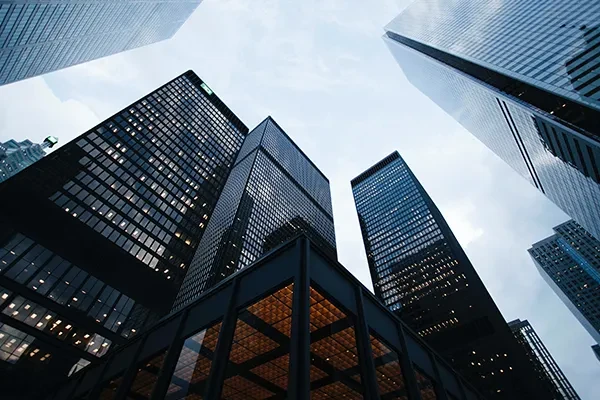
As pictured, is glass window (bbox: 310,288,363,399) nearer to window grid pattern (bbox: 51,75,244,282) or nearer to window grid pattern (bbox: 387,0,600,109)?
window grid pattern (bbox: 387,0,600,109)

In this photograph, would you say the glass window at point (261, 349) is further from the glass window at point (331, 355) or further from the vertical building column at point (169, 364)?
the vertical building column at point (169, 364)

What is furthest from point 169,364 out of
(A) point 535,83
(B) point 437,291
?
(B) point 437,291

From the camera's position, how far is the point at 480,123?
348 ft

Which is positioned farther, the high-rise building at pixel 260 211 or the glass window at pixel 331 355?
the high-rise building at pixel 260 211

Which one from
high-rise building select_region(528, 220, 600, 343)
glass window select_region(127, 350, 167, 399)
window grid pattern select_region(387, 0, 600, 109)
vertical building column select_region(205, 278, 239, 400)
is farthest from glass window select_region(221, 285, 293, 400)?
high-rise building select_region(528, 220, 600, 343)

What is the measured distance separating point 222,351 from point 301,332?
335 cm

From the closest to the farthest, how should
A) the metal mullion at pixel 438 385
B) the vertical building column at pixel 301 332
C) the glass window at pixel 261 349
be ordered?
1. the vertical building column at pixel 301 332
2. the glass window at pixel 261 349
3. the metal mullion at pixel 438 385

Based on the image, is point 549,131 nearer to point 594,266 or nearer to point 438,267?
point 438,267

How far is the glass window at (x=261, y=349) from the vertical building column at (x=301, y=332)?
2.96 ft

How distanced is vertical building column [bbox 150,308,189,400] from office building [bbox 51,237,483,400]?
0.14 ft

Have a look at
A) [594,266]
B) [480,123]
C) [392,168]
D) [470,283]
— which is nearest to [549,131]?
[480,123]

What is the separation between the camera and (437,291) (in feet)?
371

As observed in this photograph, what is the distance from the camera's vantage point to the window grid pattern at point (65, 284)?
4734 cm

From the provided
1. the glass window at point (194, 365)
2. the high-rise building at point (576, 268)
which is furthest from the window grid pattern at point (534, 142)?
the high-rise building at point (576, 268)
